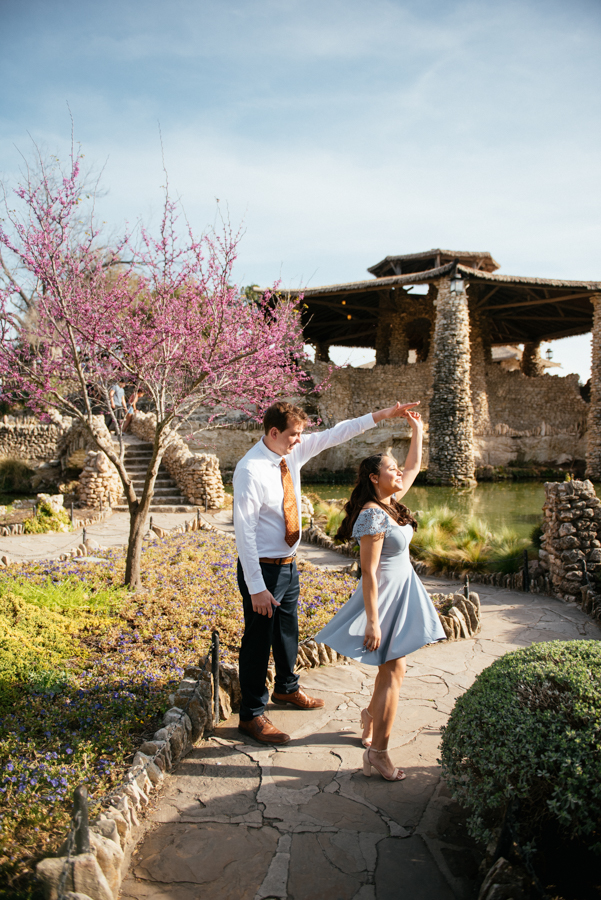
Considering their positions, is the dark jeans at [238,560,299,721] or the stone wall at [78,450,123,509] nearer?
the dark jeans at [238,560,299,721]

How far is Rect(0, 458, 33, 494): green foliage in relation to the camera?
18.5 m

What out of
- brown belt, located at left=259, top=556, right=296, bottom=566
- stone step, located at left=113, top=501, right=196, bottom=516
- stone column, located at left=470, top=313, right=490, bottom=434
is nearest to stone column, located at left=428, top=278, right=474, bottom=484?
stone column, located at left=470, top=313, right=490, bottom=434

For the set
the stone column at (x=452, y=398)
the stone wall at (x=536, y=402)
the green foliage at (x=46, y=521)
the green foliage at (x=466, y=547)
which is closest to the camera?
the green foliage at (x=466, y=547)

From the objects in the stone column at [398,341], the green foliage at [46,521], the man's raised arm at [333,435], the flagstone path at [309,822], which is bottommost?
the flagstone path at [309,822]

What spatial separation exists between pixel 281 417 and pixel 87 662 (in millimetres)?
2460

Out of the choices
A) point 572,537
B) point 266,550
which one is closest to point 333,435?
point 266,550

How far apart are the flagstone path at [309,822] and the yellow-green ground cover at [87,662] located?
421 mm

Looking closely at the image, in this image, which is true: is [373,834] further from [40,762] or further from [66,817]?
[40,762]

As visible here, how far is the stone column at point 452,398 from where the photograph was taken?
21.1m

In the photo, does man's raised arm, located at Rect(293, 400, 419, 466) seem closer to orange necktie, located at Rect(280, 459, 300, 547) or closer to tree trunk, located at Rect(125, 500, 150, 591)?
orange necktie, located at Rect(280, 459, 300, 547)

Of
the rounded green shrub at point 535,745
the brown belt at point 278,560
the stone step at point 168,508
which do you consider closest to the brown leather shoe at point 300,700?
the brown belt at point 278,560

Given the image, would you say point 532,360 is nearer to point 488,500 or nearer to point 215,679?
point 488,500

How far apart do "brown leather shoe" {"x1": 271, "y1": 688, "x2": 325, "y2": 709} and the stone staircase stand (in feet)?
31.2

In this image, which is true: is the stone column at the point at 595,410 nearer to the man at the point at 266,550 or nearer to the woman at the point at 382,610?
the man at the point at 266,550
